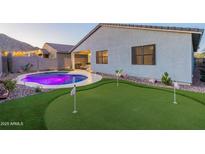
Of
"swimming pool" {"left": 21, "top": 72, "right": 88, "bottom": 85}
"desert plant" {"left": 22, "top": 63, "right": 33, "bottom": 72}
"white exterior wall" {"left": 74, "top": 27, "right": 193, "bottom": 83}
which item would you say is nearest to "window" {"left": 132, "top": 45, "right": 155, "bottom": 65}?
"white exterior wall" {"left": 74, "top": 27, "right": 193, "bottom": 83}

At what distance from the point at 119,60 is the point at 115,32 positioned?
2595 mm

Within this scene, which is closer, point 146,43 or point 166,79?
point 166,79

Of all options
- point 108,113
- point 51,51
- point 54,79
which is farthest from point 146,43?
point 51,51

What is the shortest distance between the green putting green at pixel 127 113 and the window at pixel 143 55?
16.2 ft

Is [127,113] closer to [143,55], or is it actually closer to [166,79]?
[166,79]

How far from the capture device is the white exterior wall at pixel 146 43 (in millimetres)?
8242

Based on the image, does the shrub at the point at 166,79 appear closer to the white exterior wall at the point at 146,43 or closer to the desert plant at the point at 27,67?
the white exterior wall at the point at 146,43

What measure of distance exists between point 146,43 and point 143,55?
3.03 ft

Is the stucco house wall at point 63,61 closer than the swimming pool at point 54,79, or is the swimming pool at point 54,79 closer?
the swimming pool at point 54,79

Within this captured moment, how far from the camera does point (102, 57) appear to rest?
14.3 meters

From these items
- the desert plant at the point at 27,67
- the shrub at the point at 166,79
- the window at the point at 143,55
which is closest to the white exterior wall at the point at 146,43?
the window at the point at 143,55

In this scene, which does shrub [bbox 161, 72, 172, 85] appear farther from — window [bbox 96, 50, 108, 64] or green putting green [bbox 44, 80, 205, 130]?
window [bbox 96, 50, 108, 64]
